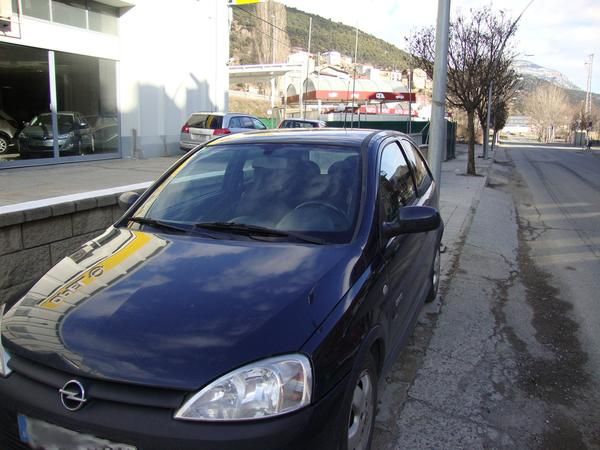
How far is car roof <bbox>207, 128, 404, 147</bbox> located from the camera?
3.47 meters

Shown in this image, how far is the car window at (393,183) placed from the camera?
126 inches

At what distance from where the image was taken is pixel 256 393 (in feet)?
6.23

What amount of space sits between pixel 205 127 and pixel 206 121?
247mm

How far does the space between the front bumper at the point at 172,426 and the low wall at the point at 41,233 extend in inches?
86.5

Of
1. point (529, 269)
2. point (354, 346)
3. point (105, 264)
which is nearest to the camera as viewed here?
point (354, 346)

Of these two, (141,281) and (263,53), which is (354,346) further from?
(263,53)

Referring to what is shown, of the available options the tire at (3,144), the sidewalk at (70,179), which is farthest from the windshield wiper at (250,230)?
the tire at (3,144)

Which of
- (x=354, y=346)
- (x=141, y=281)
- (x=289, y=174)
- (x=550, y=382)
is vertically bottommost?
(x=550, y=382)

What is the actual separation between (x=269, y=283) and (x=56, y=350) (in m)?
0.89

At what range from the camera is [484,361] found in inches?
155

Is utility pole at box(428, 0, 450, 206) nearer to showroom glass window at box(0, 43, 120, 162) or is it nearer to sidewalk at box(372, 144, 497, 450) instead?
sidewalk at box(372, 144, 497, 450)

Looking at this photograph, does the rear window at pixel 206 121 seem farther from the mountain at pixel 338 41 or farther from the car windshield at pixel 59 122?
the mountain at pixel 338 41

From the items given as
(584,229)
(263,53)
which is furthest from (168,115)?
(263,53)

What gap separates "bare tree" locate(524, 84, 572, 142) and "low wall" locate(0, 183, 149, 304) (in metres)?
116
